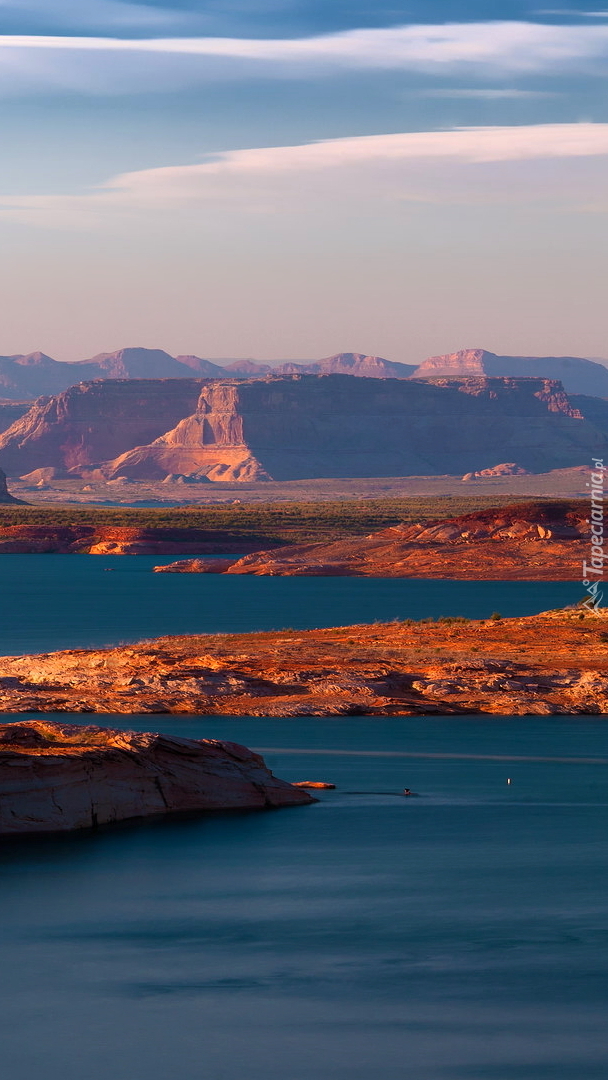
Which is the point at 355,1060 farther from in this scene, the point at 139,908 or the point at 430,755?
the point at 430,755

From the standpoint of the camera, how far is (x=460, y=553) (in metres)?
114

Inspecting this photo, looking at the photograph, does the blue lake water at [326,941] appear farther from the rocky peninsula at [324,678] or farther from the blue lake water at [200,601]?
the blue lake water at [200,601]

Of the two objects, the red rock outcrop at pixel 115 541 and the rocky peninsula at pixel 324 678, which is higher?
the rocky peninsula at pixel 324 678

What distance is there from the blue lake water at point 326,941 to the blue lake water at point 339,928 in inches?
1.6

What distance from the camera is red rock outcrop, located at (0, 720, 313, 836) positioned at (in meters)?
22.8

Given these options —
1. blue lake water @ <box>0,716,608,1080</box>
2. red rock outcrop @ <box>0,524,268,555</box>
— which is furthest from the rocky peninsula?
red rock outcrop @ <box>0,524,268,555</box>

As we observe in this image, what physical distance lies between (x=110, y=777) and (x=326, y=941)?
4.50m

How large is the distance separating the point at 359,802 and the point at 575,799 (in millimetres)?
4480

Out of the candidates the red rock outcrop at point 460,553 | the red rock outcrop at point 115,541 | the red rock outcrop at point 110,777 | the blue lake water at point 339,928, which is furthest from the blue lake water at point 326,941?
the red rock outcrop at point 115,541

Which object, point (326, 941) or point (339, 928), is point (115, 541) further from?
point (326, 941)

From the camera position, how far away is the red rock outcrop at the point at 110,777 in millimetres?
22828

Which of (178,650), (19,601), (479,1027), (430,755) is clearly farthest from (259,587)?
(479,1027)

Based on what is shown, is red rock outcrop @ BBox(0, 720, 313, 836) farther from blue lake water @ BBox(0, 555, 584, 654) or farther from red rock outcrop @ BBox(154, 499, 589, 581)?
red rock outcrop @ BBox(154, 499, 589, 581)

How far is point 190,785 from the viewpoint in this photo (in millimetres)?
24781
